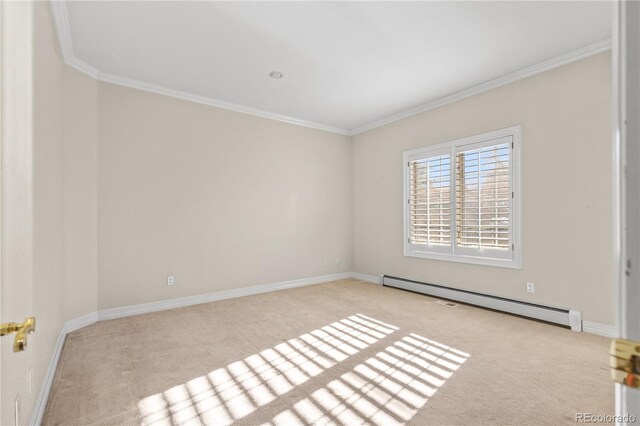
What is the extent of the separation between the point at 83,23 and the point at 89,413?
2.95 meters

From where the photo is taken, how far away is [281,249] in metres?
4.95

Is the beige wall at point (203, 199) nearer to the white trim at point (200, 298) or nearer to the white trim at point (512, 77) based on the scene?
the white trim at point (200, 298)

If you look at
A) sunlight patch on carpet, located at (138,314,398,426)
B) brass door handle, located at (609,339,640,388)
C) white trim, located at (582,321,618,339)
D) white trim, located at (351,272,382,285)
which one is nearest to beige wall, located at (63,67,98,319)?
sunlight patch on carpet, located at (138,314,398,426)

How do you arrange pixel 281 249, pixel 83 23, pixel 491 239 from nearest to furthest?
pixel 83 23
pixel 491 239
pixel 281 249

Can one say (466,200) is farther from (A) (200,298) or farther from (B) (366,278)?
(A) (200,298)

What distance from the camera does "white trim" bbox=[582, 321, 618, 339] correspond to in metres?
2.90

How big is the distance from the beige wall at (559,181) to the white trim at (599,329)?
0.05 m

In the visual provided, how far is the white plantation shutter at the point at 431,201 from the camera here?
169 inches

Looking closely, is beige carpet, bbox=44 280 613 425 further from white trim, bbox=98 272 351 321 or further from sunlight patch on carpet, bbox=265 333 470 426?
white trim, bbox=98 272 351 321

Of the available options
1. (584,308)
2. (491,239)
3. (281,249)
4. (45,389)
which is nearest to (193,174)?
(281,249)

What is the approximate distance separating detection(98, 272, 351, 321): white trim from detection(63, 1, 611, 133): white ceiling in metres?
2.67

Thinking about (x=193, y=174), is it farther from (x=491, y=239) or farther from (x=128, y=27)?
(x=491, y=239)

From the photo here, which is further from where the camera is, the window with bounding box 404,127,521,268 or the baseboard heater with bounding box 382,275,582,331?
the window with bounding box 404,127,521,268

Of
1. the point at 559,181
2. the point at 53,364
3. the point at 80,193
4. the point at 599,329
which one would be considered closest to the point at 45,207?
the point at 53,364
